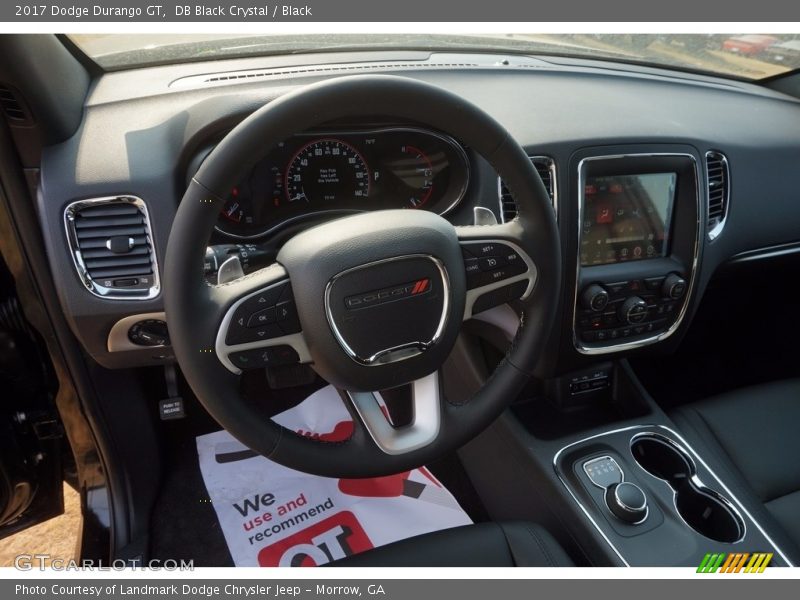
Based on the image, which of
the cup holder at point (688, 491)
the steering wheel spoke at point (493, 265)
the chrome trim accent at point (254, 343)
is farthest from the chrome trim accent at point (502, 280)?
the cup holder at point (688, 491)

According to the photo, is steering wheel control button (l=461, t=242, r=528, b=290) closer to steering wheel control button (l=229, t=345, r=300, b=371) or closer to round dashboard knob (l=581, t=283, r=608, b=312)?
steering wheel control button (l=229, t=345, r=300, b=371)

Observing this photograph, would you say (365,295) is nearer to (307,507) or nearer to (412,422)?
(412,422)

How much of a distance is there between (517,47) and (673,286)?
795 millimetres

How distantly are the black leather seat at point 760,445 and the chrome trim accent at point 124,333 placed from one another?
126 cm

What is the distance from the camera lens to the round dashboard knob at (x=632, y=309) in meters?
1.43

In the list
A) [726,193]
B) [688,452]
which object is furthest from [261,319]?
[726,193]

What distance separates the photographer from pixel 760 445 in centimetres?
154

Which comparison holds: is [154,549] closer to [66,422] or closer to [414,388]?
[66,422]

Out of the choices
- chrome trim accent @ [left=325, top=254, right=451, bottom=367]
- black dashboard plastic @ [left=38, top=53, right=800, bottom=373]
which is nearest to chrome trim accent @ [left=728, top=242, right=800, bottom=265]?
black dashboard plastic @ [left=38, top=53, right=800, bottom=373]

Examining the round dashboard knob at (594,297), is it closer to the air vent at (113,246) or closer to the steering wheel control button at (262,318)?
the steering wheel control button at (262,318)

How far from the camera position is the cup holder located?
4.44 feet

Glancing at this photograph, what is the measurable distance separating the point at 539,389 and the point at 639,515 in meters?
0.40

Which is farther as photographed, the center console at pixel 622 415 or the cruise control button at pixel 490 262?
the center console at pixel 622 415

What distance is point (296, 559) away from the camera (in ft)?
4.87
